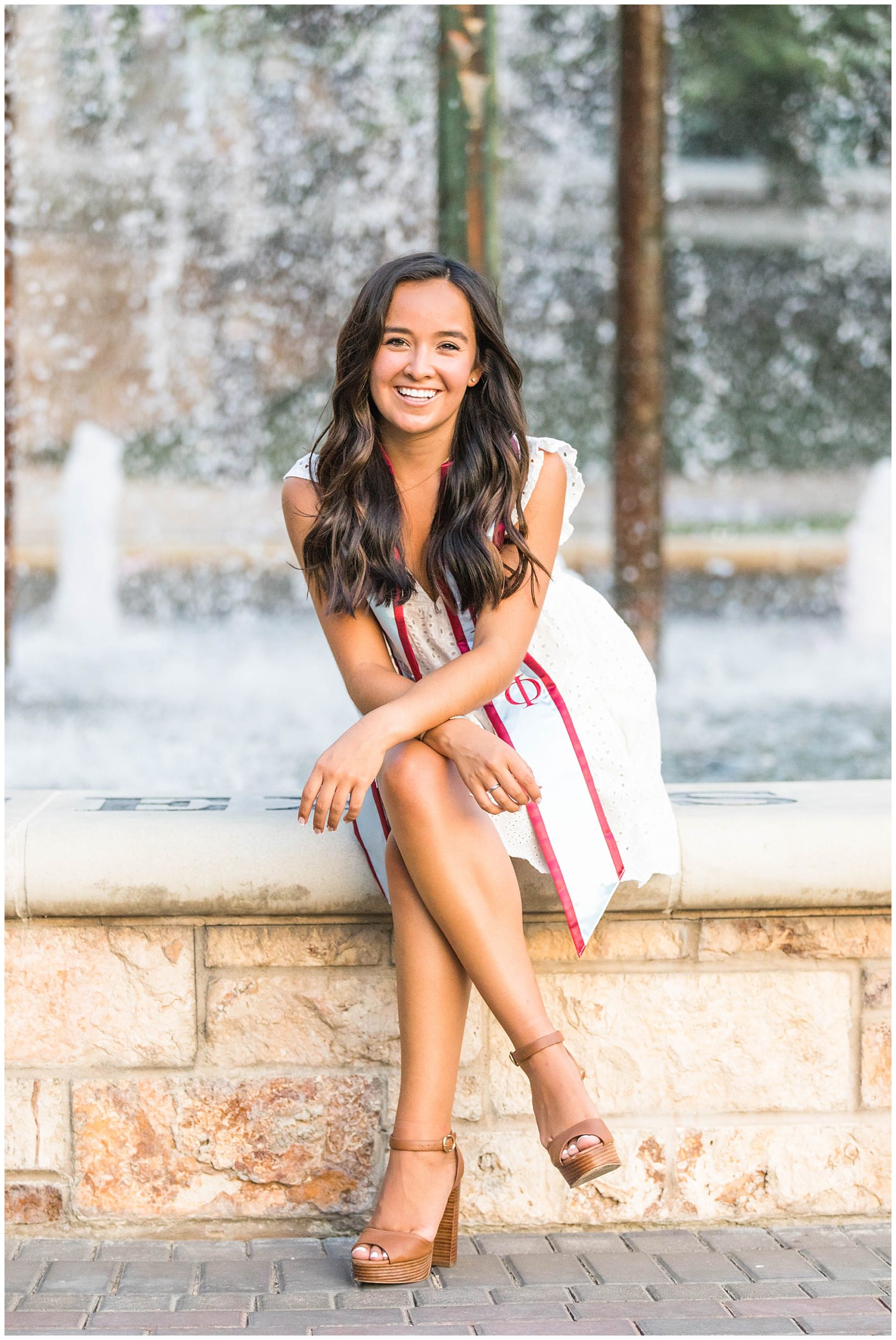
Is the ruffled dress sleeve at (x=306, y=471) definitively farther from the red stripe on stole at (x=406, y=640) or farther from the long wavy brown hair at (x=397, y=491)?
the red stripe on stole at (x=406, y=640)

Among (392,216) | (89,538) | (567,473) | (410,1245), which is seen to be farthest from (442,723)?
(89,538)

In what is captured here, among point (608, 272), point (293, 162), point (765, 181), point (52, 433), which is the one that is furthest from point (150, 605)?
point (765, 181)

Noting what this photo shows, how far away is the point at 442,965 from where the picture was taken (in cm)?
201

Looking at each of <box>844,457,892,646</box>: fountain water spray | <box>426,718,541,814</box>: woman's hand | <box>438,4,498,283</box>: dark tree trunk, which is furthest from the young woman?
<box>844,457,892,646</box>: fountain water spray

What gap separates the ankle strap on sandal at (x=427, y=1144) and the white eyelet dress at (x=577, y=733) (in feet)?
1.07

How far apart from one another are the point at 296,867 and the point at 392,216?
8088mm

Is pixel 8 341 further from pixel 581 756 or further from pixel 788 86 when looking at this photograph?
pixel 788 86

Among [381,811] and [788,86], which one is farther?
[788,86]

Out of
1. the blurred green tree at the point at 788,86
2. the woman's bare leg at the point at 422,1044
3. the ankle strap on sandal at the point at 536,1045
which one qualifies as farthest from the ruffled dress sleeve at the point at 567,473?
the blurred green tree at the point at 788,86

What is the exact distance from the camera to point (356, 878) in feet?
7.06

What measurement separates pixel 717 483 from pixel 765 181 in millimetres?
3361

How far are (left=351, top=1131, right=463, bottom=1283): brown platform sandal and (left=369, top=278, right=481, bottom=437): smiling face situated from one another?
1.07 metres

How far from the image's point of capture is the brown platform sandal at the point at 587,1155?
191cm

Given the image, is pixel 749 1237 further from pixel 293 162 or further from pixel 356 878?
pixel 293 162
